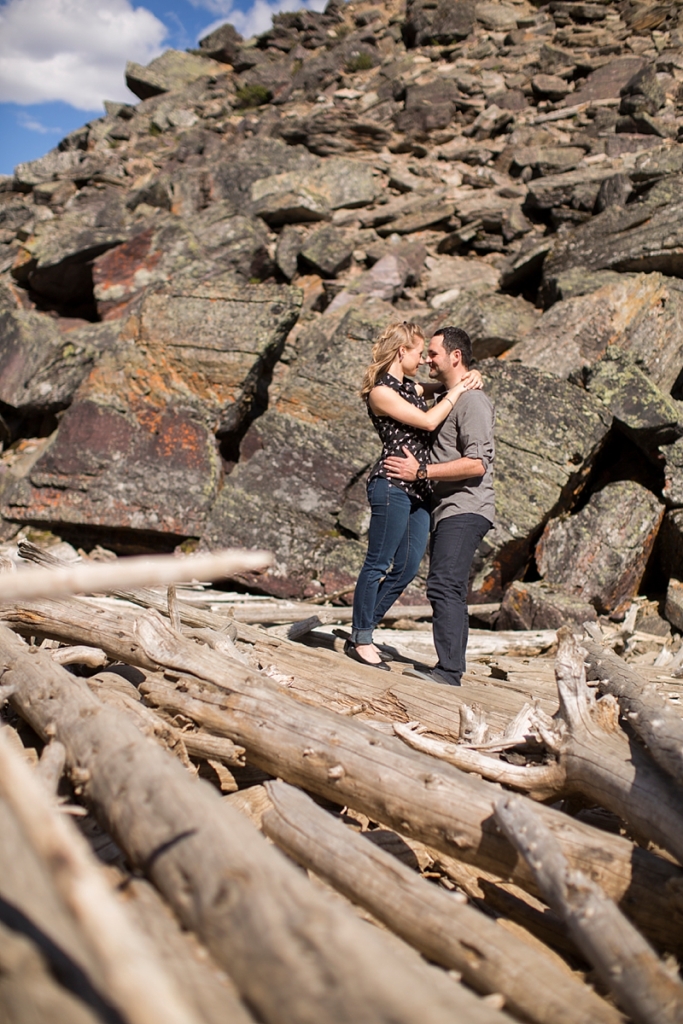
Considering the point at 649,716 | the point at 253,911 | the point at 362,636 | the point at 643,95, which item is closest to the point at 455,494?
the point at 362,636

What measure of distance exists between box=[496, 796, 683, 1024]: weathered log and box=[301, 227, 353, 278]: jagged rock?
37.5ft

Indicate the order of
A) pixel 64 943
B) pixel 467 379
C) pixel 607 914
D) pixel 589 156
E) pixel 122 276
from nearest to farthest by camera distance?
1. pixel 64 943
2. pixel 607 914
3. pixel 467 379
4. pixel 122 276
5. pixel 589 156

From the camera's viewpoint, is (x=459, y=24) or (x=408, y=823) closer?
(x=408, y=823)

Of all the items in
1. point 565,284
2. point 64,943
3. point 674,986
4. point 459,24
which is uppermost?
point 459,24

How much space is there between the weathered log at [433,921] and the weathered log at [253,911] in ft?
0.43

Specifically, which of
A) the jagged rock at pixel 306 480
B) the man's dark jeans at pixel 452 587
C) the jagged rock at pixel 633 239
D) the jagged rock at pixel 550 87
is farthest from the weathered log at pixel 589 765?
the jagged rock at pixel 550 87

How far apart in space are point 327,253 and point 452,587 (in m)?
9.55

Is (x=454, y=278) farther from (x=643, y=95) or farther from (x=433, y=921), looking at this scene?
(x=433, y=921)

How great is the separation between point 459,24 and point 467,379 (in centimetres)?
2380

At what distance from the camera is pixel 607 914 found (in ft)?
6.72

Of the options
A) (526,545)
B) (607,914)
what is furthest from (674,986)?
(526,545)

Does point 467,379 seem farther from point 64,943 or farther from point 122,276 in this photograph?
point 122,276

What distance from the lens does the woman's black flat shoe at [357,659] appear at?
492 cm

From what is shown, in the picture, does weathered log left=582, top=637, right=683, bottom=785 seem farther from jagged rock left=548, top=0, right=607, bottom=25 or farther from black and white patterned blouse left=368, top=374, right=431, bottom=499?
jagged rock left=548, top=0, right=607, bottom=25
